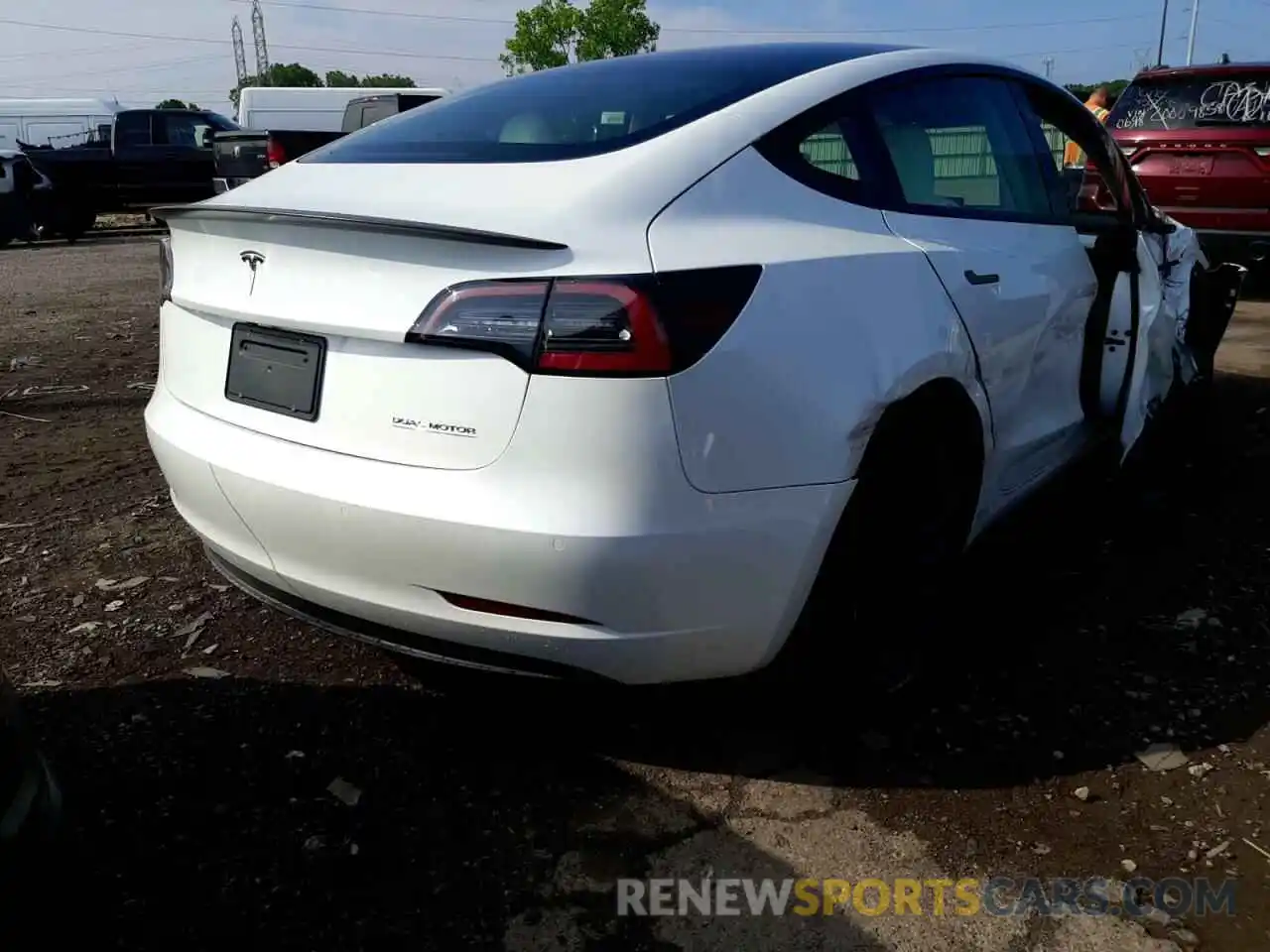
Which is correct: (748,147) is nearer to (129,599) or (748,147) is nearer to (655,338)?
(655,338)

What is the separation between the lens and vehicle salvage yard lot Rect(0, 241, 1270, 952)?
211 centimetres

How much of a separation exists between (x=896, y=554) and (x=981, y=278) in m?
0.72

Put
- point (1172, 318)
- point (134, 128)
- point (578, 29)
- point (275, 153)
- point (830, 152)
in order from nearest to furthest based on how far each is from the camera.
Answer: point (830, 152) < point (1172, 318) < point (275, 153) < point (134, 128) < point (578, 29)

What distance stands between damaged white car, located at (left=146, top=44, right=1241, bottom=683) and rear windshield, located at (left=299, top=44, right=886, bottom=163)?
0.01 metres

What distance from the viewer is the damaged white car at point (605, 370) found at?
80.0 inches

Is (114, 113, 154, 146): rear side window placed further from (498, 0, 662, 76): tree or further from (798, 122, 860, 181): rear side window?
(498, 0, 662, 76): tree

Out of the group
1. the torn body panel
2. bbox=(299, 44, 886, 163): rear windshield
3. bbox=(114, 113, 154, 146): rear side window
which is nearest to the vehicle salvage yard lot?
the torn body panel

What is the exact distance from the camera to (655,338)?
201 centimetres

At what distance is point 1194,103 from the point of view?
8258 millimetres

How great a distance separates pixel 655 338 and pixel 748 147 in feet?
2.08

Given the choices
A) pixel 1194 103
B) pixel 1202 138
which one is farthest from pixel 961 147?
pixel 1194 103

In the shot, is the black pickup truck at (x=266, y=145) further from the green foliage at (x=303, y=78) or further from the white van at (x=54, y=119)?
the green foliage at (x=303, y=78)

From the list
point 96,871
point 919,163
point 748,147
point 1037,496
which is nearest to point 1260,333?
point 1037,496

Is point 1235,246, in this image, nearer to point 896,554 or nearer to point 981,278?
point 981,278
